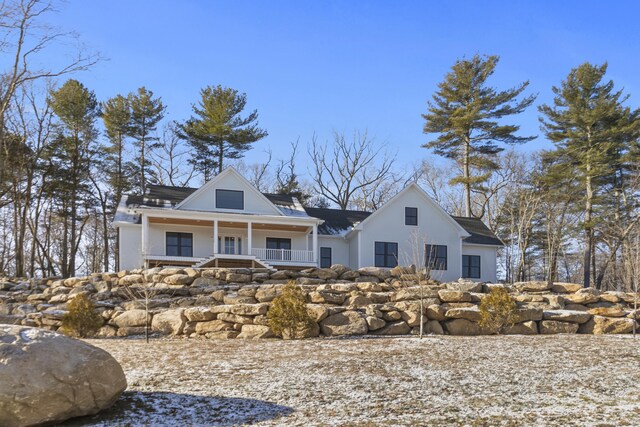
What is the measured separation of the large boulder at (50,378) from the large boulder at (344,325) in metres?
5.90

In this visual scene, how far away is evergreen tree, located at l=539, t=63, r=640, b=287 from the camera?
28234mm

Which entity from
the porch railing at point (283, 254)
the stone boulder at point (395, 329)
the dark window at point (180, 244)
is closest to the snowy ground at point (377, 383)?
the stone boulder at point (395, 329)

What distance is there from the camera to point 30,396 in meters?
5.49

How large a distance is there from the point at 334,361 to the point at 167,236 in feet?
50.9

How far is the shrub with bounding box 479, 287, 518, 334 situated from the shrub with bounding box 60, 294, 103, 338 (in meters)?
9.03

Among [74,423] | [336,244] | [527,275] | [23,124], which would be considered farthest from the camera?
[527,275]

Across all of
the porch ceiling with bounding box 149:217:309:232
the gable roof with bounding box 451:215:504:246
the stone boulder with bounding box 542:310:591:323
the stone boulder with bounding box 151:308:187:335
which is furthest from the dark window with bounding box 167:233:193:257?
the stone boulder with bounding box 542:310:591:323

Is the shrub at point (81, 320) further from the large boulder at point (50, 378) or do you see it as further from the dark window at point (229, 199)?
the dark window at point (229, 199)

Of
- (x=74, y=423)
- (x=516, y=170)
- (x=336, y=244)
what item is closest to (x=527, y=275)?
(x=516, y=170)

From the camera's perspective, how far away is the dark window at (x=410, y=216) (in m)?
24.5

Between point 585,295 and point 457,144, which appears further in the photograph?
point 457,144

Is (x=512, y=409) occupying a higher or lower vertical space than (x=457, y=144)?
lower

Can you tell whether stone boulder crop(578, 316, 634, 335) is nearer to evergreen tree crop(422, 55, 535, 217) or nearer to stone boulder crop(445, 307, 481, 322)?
stone boulder crop(445, 307, 481, 322)

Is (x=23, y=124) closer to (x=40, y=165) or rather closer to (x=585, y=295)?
(x=40, y=165)
